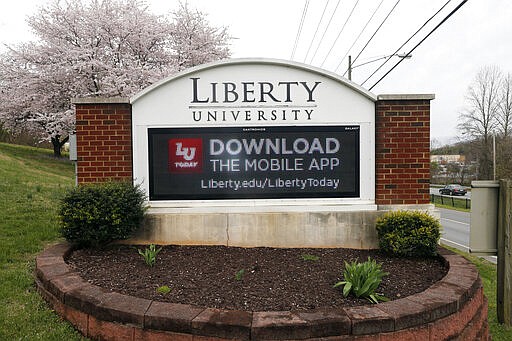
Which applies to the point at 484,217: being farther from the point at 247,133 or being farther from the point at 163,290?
the point at 163,290

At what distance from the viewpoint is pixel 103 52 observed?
20.4 metres

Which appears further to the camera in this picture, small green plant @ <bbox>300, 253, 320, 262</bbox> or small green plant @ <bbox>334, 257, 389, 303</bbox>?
small green plant @ <bbox>300, 253, 320, 262</bbox>

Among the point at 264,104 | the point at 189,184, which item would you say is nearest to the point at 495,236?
the point at 264,104

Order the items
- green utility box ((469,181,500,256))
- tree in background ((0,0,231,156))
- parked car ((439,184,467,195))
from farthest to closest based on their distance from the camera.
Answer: parked car ((439,184,467,195))
tree in background ((0,0,231,156))
green utility box ((469,181,500,256))

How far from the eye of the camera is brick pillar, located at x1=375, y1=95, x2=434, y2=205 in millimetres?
5820

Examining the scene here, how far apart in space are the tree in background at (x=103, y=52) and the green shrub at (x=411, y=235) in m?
15.3

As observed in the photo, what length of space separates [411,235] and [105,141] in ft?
14.6

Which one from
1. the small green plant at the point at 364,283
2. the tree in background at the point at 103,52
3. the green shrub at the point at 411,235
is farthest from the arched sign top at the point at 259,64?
the tree in background at the point at 103,52

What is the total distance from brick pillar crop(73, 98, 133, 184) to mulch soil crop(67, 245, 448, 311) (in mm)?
1126

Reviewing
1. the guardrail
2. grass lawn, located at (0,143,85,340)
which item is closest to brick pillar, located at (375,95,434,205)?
grass lawn, located at (0,143,85,340)

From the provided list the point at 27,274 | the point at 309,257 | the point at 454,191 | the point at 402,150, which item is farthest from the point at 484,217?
the point at 454,191

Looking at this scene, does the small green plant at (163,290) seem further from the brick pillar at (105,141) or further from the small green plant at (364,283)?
the brick pillar at (105,141)

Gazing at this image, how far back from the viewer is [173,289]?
12.8 ft

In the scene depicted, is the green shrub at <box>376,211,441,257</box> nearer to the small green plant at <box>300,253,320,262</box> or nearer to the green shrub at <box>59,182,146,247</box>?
the small green plant at <box>300,253,320,262</box>
